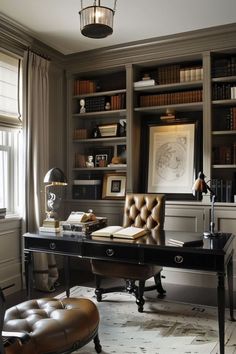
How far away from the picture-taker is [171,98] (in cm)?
407

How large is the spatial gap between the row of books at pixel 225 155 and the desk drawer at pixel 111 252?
181 cm

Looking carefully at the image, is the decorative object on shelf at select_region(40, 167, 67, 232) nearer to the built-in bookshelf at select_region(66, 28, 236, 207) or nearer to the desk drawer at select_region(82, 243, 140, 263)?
the desk drawer at select_region(82, 243, 140, 263)

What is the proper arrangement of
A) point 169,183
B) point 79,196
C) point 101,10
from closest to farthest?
point 101,10
point 169,183
point 79,196

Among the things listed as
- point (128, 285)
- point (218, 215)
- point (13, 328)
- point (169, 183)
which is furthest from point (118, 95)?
point (13, 328)

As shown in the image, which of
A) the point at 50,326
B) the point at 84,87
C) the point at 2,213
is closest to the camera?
the point at 50,326

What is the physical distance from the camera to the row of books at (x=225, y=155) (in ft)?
12.5

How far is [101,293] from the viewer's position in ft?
11.1

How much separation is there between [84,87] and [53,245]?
237 cm

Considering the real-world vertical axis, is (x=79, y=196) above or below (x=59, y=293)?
above

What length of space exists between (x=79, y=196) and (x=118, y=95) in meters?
1.34

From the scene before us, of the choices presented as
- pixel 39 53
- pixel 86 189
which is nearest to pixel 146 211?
pixel 86 189

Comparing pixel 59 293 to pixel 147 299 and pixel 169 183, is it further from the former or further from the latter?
pixel 169 183

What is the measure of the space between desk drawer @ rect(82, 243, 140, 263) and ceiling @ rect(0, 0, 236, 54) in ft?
6.95

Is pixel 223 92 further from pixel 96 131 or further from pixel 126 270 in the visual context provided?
pixel 126 270
